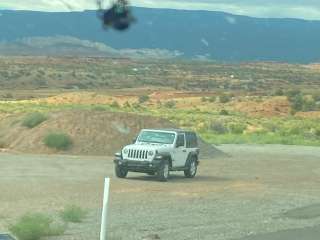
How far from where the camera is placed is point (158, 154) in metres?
31.3

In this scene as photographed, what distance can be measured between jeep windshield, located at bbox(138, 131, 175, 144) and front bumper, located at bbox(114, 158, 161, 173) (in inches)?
46.8

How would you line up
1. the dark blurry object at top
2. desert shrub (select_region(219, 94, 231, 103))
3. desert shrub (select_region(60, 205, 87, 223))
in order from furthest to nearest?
desert shrub (select_region(219, 94, 231, 103)) → desert shrub (select_region(60, 205, 87, 223)) → the dark blurry object at top

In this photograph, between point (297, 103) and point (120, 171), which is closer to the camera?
point (120, 171)

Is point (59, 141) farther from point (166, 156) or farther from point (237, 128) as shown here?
point (237, 128)

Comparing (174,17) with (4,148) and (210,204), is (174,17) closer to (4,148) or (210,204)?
(210,204)

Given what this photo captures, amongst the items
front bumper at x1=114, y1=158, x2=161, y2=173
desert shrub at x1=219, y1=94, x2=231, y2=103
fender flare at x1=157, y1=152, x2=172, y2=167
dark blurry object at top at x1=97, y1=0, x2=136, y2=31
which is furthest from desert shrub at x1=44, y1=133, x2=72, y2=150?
desert shrub at x1=219, y1=94, x2=231, y2=103

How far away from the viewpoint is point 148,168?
31.3m

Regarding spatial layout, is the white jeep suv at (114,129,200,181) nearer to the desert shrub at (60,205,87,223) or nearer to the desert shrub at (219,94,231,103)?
the desert shrub at (60,205,87,223)

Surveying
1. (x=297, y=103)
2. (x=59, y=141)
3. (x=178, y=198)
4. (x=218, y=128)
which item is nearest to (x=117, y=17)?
(x=178, y=198)

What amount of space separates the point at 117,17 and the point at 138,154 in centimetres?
2358

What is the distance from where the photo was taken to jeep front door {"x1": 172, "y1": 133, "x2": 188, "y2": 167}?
32.3 m

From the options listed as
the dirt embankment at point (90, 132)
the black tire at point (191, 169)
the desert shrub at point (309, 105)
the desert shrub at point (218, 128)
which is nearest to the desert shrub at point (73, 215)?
the black tire at point (191, 169)

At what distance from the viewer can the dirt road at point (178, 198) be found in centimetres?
1836

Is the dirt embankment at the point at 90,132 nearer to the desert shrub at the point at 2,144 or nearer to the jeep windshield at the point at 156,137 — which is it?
the desert shrub at the point at 2,144
